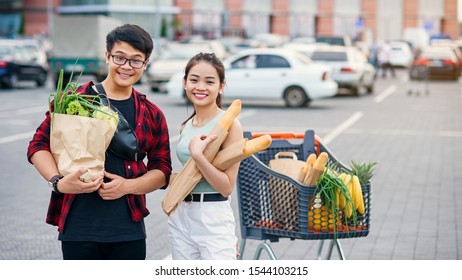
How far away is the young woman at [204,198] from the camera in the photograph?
4215mm

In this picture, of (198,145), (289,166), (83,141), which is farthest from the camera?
(289,166)

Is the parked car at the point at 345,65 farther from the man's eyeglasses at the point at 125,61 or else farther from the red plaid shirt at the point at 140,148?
the man's eyeglasses at the point at 125,61

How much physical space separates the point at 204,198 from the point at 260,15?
8389 cm

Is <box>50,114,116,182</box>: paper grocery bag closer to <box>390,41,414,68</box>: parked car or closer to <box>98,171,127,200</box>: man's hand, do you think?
<box>98,171,127,200</box>: man's hand

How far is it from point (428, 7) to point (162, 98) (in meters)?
67.8

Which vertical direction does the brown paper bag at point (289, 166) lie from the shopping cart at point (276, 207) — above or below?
above

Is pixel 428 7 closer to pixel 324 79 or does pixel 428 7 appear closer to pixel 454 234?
pixel 324 79

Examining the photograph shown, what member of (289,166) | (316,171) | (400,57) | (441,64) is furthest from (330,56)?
(400,57)

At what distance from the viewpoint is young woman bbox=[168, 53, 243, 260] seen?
421 centimetres

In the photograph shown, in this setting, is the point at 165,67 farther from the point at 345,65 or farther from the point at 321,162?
the point at 321,162

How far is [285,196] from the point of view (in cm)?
502

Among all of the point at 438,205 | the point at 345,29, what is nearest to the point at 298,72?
the point at 438,205

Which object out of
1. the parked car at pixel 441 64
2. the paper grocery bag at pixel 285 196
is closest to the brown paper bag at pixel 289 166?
the paper grocery bag at pixel 285 196

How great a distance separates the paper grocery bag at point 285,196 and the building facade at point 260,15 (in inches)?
2800
